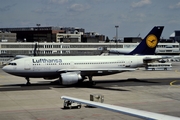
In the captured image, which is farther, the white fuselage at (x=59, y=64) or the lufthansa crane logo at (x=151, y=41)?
the lufthansa crane logo at (x=151, y=41)

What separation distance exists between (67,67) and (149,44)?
15302 millimetres

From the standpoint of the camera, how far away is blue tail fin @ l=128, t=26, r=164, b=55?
52656 millimetres

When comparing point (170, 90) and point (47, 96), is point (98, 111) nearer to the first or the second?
point (47, 96)

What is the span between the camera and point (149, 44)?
53.1 meters

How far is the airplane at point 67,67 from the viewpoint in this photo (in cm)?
4334

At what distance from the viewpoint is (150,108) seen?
2955 centimetres

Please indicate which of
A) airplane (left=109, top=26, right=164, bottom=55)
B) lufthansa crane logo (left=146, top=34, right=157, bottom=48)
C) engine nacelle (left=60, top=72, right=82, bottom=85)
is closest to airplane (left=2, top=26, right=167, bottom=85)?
engine nacelle (left=60, top=72, right=82, bottom=85)

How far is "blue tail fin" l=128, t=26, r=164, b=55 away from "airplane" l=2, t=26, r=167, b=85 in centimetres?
400

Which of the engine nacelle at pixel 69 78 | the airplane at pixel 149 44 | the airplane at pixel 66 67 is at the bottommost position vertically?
the engine nacelle at pixel 69 78

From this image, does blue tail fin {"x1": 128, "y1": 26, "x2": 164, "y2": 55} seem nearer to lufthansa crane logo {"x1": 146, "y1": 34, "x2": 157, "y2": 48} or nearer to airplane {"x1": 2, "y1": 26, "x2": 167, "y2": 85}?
lufthansa crane logo {"x1": 146, "y1": 34, "x2": 157, "y2": 48}

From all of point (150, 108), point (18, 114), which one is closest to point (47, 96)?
point (18, 114)

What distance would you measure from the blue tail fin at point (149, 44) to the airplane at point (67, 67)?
13.1 ft

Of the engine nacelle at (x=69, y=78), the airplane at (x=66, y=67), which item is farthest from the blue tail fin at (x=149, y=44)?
the engine nacelle at (x=69, y=78)

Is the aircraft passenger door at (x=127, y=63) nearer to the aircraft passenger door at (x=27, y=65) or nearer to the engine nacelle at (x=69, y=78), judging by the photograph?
the engine nacelle at (x=69, y=78)
